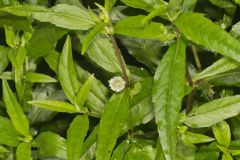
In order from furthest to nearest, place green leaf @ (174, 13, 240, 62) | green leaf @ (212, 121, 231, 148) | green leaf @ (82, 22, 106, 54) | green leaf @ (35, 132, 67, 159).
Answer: green leaf @ (35, 132, 67, 159) < green leaf @ (212, 121, 231, 148) < green leaf @ (82, 22, 106, 54) < green leaf @ (174, 13, 240, 62)

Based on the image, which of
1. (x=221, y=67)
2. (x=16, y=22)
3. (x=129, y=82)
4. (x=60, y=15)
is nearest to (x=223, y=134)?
(x=221, y=67)

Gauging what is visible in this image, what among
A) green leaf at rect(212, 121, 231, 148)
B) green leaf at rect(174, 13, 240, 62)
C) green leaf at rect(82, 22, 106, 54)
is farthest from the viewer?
green leaf at rect(212, 121, 231, 148)

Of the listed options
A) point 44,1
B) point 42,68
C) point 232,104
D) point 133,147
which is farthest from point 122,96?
point 42,68

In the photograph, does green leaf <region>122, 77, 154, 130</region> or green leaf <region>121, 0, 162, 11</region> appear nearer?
green leaf <region>121, 0, 162, 11</region>

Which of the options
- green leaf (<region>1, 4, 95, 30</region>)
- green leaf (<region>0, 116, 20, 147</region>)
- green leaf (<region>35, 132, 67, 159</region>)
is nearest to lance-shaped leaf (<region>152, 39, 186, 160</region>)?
green leaf (<region>1, 4, 95, 30</region>)

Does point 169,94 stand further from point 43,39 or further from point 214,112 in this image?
point 43,39

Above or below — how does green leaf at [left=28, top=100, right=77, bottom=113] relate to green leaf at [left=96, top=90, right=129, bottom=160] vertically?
below

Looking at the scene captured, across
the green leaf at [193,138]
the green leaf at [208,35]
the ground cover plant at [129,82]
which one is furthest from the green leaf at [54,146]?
the green leaf at [208,35]

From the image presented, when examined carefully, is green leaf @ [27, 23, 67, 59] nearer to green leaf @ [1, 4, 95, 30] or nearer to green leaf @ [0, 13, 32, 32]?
green leaf @ [0, 13, 32, 32]
